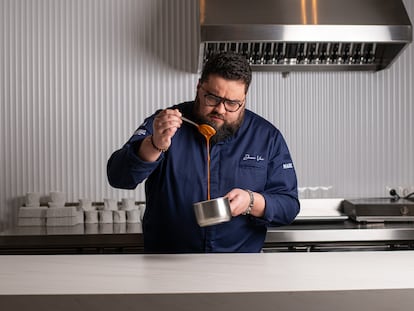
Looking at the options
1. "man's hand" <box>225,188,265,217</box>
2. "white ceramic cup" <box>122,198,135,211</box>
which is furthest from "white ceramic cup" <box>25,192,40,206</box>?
"man's hand" <box>225,188,265,217</box>

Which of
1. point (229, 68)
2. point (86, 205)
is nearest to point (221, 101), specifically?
point (229, 68)

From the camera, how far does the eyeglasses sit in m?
2.05

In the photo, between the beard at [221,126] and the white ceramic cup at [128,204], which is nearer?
the beard at [221,126]

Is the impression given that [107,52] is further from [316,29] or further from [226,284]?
[226,284]

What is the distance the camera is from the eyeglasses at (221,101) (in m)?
2.05

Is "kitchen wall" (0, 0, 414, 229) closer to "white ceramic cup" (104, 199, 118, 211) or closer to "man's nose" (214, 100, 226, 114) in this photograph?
"white ceramic cup" (104, 199, 118, 211)

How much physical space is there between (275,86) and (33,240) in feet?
5.66

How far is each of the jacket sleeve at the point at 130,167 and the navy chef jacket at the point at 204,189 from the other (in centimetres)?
15

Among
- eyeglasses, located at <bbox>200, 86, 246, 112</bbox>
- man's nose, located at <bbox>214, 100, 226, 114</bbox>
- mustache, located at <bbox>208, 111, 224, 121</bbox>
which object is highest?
eyeglasses, located at <bbox>200, 86, 246, 112</bbox>

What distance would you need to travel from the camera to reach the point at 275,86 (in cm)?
386

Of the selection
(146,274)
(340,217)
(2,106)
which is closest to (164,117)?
(146,274)

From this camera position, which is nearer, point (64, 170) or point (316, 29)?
point (316, 29)

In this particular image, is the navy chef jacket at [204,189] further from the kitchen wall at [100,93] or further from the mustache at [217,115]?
the kitchen wall at [100,93]

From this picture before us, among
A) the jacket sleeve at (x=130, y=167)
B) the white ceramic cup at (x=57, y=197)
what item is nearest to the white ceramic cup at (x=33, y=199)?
the white ceramic cup at (x=57, y=197)
